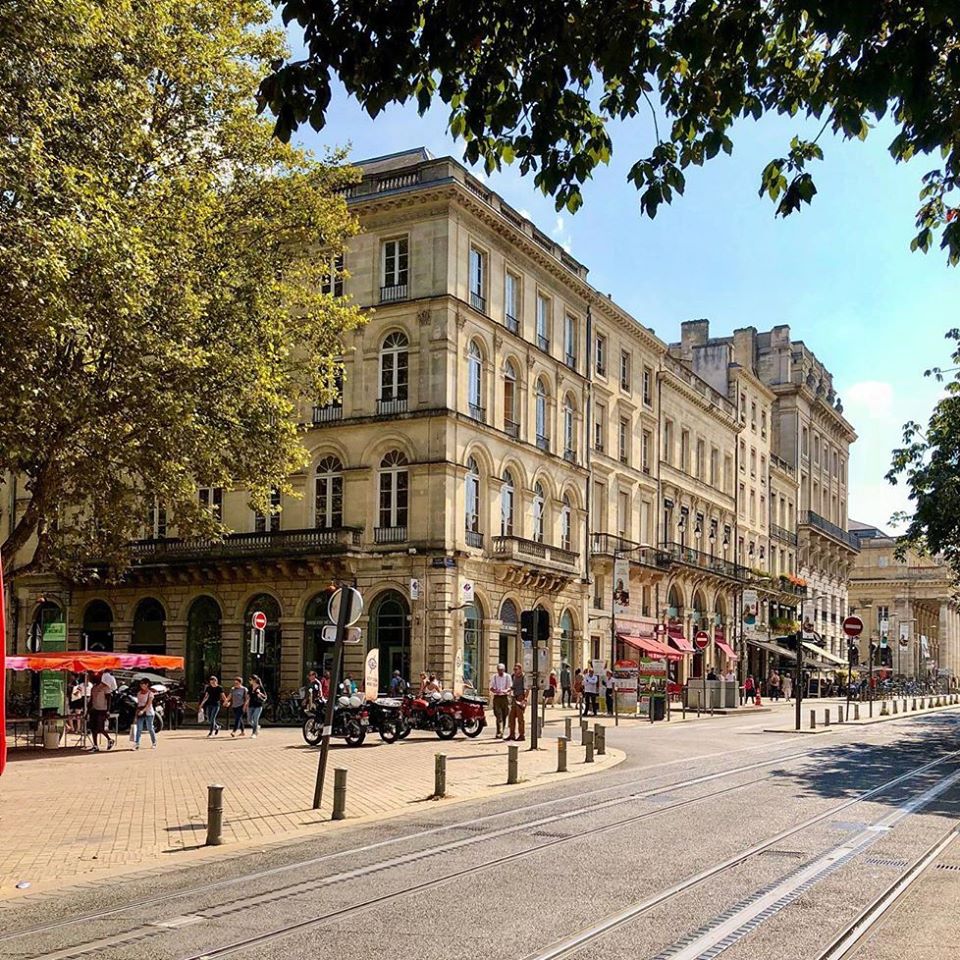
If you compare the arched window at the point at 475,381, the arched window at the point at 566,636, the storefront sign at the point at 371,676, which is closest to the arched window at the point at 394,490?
the arched window at the point at 475,381

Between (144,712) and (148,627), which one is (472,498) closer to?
(148,627)

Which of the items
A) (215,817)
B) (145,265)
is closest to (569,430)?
(145,265)

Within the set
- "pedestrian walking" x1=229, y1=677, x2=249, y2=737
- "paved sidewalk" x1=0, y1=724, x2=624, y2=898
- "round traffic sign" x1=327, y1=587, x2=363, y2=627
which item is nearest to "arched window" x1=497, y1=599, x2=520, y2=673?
"pedestrian walking" x1=229, y1=677, x2=249, y2=737

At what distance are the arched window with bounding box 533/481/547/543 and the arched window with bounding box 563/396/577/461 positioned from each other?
252 centimetres

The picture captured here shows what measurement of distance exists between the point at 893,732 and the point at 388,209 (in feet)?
77.8

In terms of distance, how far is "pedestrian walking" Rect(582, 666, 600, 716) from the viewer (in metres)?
37.9

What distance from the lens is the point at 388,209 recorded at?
135ft

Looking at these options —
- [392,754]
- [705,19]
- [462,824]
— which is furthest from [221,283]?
[705,19]

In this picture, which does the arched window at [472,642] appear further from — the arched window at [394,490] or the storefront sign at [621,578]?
the storefront sign at [621,578]

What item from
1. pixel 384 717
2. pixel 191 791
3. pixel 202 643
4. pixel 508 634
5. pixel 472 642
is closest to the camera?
pixel 191 791

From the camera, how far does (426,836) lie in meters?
12.1

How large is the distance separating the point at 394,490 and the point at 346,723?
616 inches

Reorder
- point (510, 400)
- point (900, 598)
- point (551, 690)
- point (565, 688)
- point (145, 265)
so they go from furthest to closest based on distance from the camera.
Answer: point (900, 598) → point (565, 688) → point (510, 400) → point (551, 690) → point (145, 265)

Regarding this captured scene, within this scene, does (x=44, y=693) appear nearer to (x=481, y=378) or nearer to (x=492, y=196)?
(x=481, y=378)
